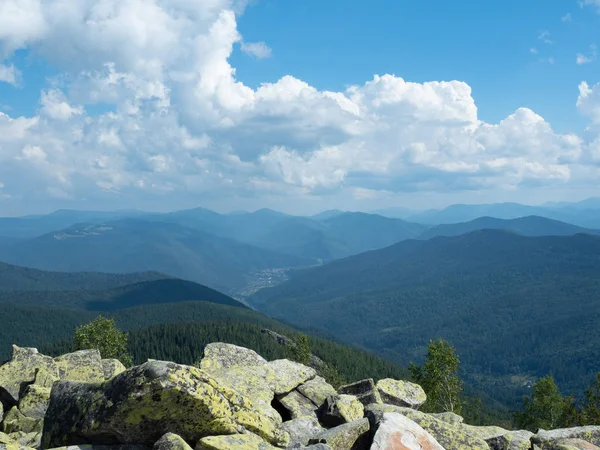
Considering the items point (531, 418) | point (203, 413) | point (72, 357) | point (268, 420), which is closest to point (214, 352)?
point (72, 357)

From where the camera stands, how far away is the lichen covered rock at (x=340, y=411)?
2673 centimetres

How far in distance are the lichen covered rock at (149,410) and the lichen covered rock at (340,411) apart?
8649 mm

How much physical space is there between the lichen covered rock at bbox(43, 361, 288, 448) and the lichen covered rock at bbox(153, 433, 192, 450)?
3.76 ft

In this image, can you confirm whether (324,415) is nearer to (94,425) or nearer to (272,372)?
(272,372)

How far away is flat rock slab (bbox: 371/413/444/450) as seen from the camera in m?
19.6

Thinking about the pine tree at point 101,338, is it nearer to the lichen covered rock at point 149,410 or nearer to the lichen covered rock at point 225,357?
the lichen covered rock at point 225,357

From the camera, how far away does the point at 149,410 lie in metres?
17.9

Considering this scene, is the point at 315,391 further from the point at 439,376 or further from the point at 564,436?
the point at 439,376

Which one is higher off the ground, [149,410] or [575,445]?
[149,410]

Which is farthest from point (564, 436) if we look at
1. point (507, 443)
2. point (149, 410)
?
point (149, 410)

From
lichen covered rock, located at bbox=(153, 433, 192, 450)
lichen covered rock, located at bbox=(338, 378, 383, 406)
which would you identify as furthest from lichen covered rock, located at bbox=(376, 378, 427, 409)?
lichen covered rock, located at bbox=(153, 433, 192, 450)

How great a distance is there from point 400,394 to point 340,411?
11.5m

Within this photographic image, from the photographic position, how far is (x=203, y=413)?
18.7m

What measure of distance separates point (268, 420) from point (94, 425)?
8.26m
